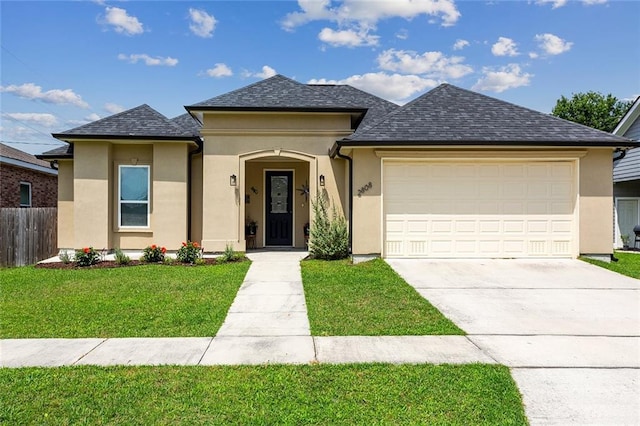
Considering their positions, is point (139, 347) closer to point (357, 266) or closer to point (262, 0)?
point (357, 266)

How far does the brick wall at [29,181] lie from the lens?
14242 mm

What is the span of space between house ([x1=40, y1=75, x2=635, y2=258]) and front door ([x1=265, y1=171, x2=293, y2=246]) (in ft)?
0.12

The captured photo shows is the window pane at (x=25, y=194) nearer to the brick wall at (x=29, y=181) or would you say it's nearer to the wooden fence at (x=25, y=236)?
the brick wall at (x=29, y=181)

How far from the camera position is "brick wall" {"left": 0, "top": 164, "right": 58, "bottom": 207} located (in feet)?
46.7

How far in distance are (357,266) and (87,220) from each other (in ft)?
26.3

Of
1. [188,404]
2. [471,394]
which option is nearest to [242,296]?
[188,404]

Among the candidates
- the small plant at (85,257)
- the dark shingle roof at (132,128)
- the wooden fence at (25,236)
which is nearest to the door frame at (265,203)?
the dark shingle roof at (132,128)

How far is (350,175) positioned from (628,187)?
12.3m

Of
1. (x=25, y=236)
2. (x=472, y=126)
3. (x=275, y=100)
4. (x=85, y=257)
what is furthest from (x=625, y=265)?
(x=25, y=236)

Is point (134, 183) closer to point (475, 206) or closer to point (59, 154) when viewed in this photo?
point (59, 154)

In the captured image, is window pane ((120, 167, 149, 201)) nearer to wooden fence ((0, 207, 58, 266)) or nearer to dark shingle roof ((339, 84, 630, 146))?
wooden fence ((0, 207, 58, 266))

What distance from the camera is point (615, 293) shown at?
7.04 meters

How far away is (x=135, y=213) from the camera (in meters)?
11.5

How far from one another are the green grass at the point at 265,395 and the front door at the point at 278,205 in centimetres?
939
